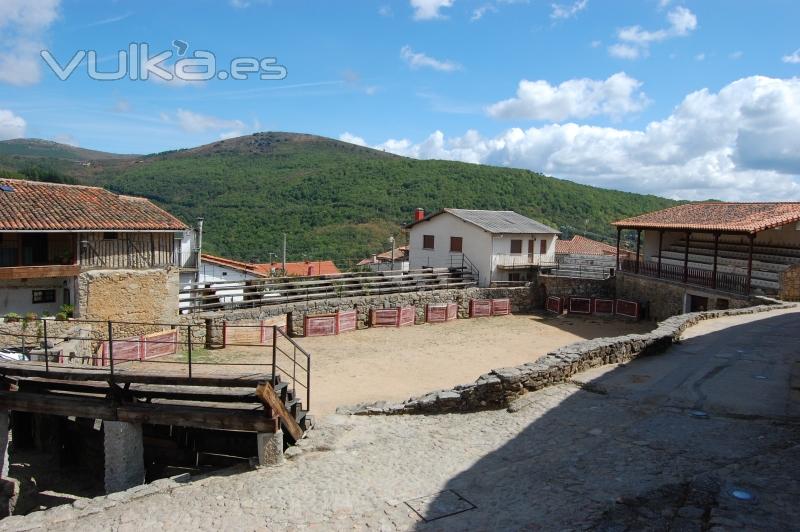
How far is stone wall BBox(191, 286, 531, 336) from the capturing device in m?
23.4

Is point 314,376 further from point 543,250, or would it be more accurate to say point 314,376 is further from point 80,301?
point 543,250

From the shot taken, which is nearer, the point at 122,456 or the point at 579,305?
the point at 122,456

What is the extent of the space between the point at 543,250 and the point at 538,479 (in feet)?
96.0

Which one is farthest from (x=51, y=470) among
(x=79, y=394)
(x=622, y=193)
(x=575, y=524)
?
(x=622, y=193)

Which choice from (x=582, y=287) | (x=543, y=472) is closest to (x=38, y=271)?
(x=543, y=472)

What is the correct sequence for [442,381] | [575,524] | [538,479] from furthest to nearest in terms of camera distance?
[442,381], [538,479], [575,524]

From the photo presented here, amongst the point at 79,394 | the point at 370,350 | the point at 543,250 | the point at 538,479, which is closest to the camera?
the point at 538,479

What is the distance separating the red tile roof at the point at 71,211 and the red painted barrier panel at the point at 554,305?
830 inches

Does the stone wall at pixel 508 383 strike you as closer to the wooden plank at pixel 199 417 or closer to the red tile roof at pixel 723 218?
the wooden plank at pixel 199 417

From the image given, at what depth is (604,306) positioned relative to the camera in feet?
104

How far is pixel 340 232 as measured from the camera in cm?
7138

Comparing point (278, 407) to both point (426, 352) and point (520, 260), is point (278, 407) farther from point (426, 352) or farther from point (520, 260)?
point (520, 260)

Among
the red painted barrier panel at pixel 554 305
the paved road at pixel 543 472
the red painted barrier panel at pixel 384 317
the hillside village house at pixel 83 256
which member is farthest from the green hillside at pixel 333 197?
the paved road at pixel 543 472

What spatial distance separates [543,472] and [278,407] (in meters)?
4.63
